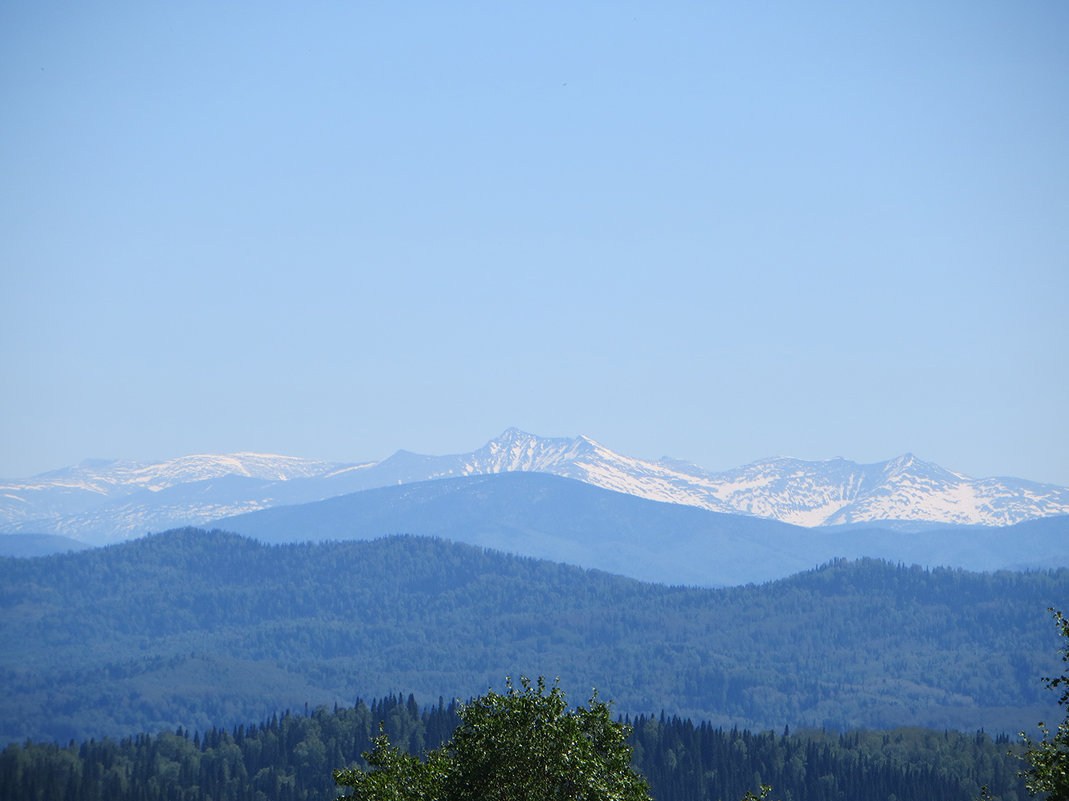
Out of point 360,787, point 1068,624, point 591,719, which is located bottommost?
point 360,787

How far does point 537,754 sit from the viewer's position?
211 feet

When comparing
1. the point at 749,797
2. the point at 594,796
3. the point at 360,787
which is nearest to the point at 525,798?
the point at 594,796

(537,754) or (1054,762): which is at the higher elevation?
(1054,762)

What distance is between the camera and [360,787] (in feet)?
258

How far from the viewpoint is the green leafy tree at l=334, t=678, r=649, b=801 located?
209ft

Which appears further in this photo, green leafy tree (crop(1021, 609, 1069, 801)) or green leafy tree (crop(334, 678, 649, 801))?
green leafy tree (crop(334, 678, 649, 801))

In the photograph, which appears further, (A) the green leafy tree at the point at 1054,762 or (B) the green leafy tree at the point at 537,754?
(B) the green leafy tree at the point at 537,754

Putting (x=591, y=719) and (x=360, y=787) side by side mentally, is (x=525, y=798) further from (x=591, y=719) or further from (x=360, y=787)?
(x=360, y=787)

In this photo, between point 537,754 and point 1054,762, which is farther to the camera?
point 537,754

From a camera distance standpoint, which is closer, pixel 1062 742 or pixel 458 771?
pixel 1062 742

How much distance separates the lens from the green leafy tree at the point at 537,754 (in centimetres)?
6381

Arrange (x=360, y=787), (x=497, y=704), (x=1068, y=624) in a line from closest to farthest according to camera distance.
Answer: (x=1068, y=624) → (x=497, y=704) → (x=360, y=787)

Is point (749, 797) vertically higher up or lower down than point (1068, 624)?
lower down

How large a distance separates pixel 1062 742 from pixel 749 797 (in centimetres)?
1784
